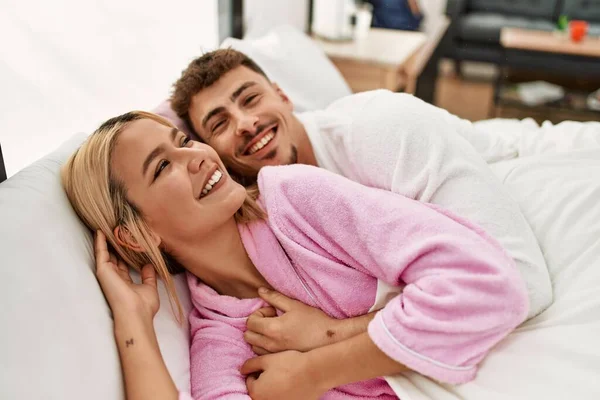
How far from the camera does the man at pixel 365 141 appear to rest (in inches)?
38.2

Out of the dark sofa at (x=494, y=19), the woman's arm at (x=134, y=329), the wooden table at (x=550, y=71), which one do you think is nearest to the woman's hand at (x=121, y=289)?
the woman's arm at (x=134, y=329)

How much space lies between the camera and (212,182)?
1.05 m

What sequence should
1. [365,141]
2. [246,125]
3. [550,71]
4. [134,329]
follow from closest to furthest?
[134,329]
[365,141]
[246,125]
[550,71]

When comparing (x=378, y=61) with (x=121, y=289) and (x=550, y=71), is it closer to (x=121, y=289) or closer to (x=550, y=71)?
(x=121, y=289)

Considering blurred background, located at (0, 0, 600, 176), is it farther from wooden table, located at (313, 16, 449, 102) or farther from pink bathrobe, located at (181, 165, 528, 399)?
pink bathrobe, located at (181, 165, 528, 399)

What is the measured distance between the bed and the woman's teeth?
9.2 inches

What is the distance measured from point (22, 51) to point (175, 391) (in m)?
0.83

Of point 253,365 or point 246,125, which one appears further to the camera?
point 246,125

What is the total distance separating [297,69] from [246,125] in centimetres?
65

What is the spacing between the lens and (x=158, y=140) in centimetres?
101

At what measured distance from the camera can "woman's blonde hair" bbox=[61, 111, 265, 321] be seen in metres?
0.98

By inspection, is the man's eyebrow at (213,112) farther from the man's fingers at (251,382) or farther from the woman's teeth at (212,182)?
the man's fingers at (251,382)

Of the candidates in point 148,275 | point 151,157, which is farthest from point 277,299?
point 151,157

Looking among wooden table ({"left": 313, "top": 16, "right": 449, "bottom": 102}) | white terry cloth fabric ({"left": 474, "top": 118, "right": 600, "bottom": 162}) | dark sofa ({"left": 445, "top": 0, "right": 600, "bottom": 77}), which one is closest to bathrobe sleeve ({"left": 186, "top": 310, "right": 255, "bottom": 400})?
white terry cloth fabric ({"left": 474, "top": 118, "right": 600, "bottom": 162})
